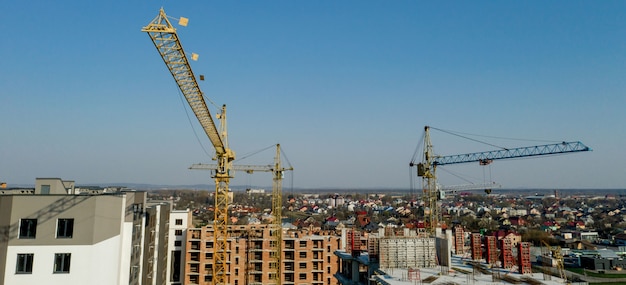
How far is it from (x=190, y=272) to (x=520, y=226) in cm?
9951

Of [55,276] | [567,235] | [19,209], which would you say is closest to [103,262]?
[55,276]

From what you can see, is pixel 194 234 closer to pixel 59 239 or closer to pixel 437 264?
pixel 437 264

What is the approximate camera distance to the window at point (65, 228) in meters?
18.8

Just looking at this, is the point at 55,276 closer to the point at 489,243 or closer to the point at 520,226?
the point at 489,243

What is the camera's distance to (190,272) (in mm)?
49906

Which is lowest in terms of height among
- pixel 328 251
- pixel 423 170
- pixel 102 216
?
pixel 328 251

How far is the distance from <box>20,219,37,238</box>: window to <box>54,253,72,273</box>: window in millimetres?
1520

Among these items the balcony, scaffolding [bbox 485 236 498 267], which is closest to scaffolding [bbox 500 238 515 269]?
scaffolding [bbox 485 236 498 267]

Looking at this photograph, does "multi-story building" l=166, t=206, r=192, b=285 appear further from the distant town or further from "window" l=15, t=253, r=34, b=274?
"window" l=15, t=253, r=34, b=274

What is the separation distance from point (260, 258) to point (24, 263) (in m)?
35.1

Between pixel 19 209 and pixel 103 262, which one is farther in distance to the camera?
pixel 103 262

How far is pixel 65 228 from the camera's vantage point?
18.9 meters

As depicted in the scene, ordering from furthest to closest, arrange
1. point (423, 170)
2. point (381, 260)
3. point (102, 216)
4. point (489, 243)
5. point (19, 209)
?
point (423, 170) < point (489, 243) < point (381, 260) < point (102, 216) < point (19, 209)

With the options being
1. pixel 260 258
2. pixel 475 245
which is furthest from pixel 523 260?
pixel 260 258
